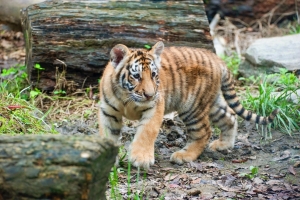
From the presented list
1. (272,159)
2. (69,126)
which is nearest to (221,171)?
(272,159)

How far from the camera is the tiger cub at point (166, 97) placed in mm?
5129

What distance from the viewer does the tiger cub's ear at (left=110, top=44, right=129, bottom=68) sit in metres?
5.17

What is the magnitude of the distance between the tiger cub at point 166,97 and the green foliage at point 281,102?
24.2 inches

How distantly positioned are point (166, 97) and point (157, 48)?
1.85ft

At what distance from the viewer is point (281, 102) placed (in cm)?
693

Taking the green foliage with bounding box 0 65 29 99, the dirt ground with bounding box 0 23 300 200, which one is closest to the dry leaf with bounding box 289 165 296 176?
the dirt ground with bounding box 0 23 300 200

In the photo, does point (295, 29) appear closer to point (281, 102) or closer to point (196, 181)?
point (281, 102)

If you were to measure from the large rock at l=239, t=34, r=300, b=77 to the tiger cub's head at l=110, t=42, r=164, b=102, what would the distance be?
11.3 feet

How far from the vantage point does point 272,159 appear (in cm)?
581

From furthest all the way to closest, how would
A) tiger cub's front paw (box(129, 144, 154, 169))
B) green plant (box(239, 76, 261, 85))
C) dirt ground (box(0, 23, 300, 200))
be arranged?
green plant (box(239, 76, 261, 85)) → tiger cub's front paw (box(129, 144, 154, 169)) → dirt ground (box(0, 23, 300, 200))

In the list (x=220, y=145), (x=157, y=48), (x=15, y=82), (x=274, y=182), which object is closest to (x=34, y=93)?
(x=15, y=82)

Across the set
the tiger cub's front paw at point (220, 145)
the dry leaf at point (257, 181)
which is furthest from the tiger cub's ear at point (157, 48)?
the dry leaf at point (257, 181)

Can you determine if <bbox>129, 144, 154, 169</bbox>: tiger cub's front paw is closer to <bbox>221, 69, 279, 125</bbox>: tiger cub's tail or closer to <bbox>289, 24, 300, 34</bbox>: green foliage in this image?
<bbox>221, 69, 279, 125</bbox>: tiger cub's tail

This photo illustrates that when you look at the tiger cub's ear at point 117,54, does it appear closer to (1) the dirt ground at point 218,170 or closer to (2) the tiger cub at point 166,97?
(2) the tiger cub at point 166,97
